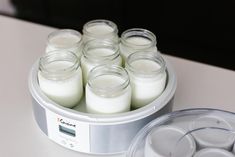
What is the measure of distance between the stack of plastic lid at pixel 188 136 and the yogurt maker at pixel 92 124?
0.9 inches

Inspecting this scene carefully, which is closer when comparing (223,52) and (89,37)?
(89,37)

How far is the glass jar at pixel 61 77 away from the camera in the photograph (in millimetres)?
777

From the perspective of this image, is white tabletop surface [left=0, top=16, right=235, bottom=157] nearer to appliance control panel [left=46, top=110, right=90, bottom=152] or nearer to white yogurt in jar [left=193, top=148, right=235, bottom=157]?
appliance control panel [left=46, top=110, right=90, bottom=152]

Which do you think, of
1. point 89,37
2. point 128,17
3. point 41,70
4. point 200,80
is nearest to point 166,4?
point 128,17

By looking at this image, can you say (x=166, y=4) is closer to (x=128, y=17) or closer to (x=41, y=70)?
(x=128, y=17)

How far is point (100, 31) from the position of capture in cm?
91

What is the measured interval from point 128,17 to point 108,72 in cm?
138

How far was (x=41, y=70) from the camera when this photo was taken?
0.79m

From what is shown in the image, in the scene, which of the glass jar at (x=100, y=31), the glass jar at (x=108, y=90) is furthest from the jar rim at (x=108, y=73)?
the glass jar at (x=100, y=31)

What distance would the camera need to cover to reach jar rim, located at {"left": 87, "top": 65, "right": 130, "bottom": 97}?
740 millimetres

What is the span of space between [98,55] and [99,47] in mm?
36

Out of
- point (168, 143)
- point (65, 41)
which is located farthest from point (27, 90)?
point (168, 143)

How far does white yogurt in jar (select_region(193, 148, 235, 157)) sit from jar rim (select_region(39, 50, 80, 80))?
281 mm

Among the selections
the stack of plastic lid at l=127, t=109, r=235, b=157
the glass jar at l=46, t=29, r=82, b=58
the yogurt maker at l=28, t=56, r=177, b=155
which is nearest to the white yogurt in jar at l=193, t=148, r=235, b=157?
the stack of plastic lid at l=127, t=109, r=235, b=157
